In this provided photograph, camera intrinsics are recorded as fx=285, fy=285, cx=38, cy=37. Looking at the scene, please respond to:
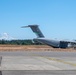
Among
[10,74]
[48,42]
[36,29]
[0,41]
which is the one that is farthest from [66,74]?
[0,41]

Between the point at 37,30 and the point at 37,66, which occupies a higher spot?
the point at 37,30

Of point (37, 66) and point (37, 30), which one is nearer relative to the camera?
point (37, 66)

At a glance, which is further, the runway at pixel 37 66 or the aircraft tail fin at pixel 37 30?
the aircraft tail fin at pixel 37 30

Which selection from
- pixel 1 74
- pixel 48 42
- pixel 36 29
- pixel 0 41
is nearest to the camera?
pixel 1 74

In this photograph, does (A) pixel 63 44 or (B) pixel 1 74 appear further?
(A) pixel 63 44

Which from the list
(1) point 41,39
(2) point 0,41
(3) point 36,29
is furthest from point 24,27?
(2) point 0,41

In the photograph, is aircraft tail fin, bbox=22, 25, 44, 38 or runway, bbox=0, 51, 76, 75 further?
aircraft tail fin, bbox=22, 25, 44, 38

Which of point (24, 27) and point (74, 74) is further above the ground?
point (24, 27)

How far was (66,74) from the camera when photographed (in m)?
15.9

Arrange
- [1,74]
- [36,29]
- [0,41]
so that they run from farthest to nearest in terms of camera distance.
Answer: [0,41]
[36,29]
[1,74]

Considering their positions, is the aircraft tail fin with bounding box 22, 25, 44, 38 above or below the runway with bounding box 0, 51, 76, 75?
above

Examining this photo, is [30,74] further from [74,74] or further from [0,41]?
[0,41]

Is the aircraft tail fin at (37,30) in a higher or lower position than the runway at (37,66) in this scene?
higher

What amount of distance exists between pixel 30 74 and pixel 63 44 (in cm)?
6950
